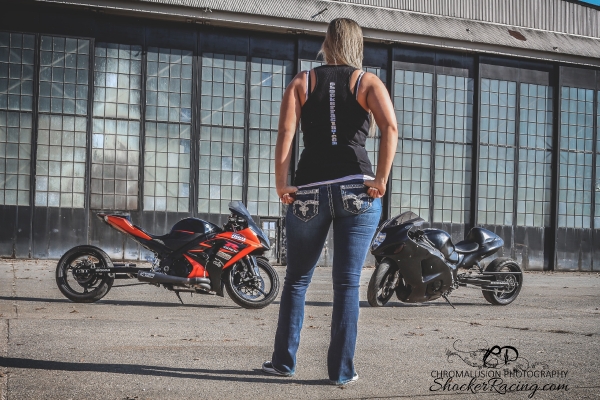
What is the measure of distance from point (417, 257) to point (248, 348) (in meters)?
3.22

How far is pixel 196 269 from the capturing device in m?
8.88

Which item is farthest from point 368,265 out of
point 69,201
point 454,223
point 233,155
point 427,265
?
point 427,265

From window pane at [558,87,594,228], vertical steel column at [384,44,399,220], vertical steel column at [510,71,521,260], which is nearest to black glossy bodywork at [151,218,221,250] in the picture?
vertical steel column at [384,44,399,220]

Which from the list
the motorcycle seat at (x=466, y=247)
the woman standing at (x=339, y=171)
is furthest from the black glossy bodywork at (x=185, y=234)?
the woman standing at (x=339, y=171)

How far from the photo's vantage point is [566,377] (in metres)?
5.25

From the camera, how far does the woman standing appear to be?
15.5 ft

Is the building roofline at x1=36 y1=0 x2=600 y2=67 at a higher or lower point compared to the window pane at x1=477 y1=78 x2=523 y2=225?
higher

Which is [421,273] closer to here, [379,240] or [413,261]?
[413,261]

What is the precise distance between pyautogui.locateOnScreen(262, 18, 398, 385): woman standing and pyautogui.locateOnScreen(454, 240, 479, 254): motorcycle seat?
17.1 feet

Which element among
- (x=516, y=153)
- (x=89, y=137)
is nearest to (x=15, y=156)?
(x=89, y=137)

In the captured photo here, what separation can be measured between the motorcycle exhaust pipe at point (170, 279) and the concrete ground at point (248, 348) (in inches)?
11.4

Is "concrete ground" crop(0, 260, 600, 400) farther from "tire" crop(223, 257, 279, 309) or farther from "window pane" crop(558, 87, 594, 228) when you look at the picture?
"window pane" crop(558, 87, 594, 228)

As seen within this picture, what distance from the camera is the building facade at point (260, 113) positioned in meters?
17.2

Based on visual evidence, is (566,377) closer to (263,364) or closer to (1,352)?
(263,364)
